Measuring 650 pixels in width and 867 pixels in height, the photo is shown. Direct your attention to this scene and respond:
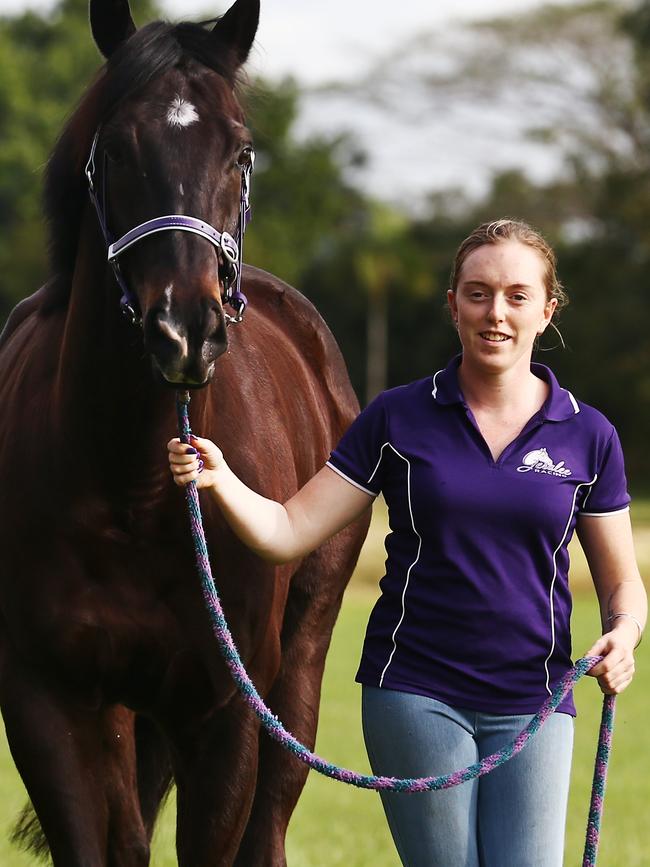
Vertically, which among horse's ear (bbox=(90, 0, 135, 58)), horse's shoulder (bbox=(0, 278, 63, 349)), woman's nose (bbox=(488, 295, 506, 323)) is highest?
horse's ear (bbox=(90, 0, 135, 58))

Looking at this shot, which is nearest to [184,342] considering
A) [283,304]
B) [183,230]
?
[183,230]

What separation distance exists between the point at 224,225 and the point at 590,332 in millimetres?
33621

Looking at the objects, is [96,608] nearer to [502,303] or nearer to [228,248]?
[228,248]

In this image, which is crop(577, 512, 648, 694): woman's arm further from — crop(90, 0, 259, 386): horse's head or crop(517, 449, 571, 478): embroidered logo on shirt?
crop(90, 0, 259, 386): horse's head

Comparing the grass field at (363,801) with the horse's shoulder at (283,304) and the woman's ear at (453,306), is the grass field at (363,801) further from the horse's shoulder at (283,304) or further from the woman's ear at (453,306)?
the woman's ear at (453,306)

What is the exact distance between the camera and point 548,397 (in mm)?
3123

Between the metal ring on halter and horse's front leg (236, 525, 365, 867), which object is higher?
the metal ring on halter

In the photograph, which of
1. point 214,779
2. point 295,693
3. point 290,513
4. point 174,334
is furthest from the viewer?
point 295,693

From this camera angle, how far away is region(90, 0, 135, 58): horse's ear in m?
3.31

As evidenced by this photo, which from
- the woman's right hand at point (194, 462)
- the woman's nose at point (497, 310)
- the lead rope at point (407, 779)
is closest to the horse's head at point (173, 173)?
the woman's right hand at point (194, 462)

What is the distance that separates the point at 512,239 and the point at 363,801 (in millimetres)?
4178

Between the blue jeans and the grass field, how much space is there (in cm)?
216

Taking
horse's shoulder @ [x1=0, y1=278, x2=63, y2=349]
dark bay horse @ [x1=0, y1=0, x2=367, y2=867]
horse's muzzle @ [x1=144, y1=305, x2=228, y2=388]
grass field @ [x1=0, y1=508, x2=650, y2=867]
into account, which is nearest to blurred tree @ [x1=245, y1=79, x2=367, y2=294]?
grass field @ [x1=0, y1=508, x2=650, y2=867]

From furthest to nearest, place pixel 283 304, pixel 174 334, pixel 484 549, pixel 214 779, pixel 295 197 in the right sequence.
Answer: pixel 295 197
pixel 283 304
pixel 214 779
pixel 484 549
pixel 174 334
